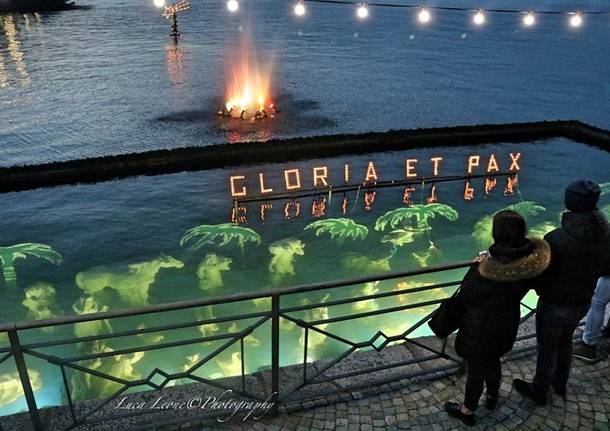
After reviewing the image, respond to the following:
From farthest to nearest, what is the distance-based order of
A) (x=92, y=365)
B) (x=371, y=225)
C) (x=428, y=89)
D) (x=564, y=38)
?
(x=564, y=38) < (x=428, y=89) < (x=371, y=225) < (x=92, y=365)

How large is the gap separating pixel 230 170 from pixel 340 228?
301 inches

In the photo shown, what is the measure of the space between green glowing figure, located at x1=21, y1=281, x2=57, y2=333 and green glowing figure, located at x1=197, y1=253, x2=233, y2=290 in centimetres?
405

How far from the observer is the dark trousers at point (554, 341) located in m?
4.95

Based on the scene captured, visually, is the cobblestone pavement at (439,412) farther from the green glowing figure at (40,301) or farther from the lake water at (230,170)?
the green glowing figure at (40,301)

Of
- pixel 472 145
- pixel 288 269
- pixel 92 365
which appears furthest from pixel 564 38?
pixel 92 365

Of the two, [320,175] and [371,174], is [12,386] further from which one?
[371,174]

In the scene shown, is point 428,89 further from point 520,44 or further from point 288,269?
point 520,44

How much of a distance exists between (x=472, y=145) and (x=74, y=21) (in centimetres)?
8290

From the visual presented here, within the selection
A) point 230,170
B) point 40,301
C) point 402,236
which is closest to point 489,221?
point 402,236

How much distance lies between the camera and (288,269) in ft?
50.1

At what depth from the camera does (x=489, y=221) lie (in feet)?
61.7

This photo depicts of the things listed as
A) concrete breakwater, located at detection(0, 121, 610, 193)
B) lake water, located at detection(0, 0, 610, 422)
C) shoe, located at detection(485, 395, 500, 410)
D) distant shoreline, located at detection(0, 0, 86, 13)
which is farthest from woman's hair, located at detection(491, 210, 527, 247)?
distant shoreline, located at detection(0, 0, 86, 13)

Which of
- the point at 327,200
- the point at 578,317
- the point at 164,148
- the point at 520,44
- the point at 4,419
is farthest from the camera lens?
the point at 520,44

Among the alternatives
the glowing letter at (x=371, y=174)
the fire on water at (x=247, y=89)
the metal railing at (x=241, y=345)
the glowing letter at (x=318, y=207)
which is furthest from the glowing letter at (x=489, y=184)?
the metal railing at (x=241, y=345)
